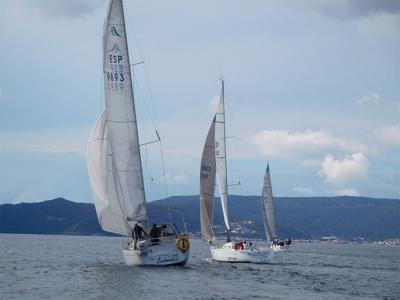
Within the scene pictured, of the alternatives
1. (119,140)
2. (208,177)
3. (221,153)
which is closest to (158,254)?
(119,140)

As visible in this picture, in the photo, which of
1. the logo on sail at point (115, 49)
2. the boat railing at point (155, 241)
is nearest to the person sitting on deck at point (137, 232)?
the boat railing at point (155, 241)

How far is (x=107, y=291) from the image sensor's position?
37000 mm

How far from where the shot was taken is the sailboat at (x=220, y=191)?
197ft

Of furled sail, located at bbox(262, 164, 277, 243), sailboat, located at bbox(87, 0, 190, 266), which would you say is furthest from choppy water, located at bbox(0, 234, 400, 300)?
furled sail, located at bbox(262, 164, 277, 243)

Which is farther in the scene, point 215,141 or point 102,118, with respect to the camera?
point 215,141

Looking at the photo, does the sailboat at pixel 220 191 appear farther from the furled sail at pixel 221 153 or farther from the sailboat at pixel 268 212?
the sailboat at pixel 268 212

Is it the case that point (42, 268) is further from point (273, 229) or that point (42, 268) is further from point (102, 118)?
point (273, 229)

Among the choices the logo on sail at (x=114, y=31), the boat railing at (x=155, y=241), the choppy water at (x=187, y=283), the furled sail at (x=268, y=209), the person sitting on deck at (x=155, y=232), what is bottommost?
the choppy water at (x=187, y=283)

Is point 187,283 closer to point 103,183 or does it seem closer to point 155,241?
point 155,241

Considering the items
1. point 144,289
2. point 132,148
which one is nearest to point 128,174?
point 132,148

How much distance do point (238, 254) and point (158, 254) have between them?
13.8 metres

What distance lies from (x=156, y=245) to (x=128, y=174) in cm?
553

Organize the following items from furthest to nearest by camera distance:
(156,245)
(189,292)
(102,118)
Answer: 1. (102,118)
2. (156,245)
3. (189,292)

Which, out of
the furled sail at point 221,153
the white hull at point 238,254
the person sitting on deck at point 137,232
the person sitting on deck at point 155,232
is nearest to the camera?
the person sitting on deck at point 155,232
